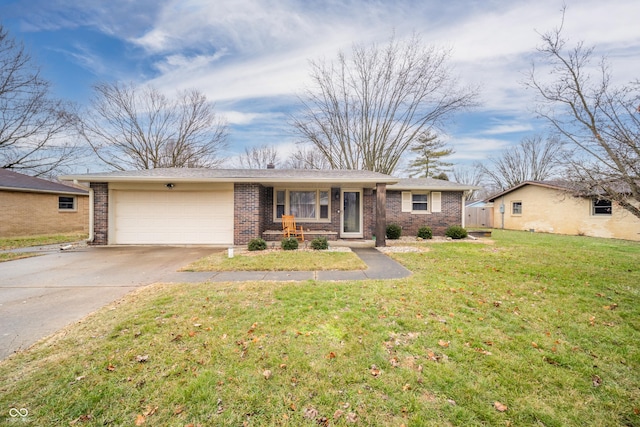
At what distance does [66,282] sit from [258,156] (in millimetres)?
24317

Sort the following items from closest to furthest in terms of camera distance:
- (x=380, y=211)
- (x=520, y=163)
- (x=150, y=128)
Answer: (x=380, y=211)
(x=150, y=128)
(x=520, y=163)

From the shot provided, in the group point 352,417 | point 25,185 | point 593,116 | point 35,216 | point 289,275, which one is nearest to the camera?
point 352,417

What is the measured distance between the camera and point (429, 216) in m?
13.5

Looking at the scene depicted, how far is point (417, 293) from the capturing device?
4.47m

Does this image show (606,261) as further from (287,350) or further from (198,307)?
(198,307)

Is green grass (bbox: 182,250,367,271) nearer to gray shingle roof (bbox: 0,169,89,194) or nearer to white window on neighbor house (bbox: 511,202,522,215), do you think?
gray shingle roof (bbox: 0,169,89,194)

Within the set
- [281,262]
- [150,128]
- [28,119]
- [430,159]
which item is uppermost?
[150,128]

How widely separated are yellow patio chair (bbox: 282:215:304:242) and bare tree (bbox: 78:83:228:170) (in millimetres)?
14144

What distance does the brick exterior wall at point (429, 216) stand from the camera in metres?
13.5

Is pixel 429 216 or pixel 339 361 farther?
pixel 429 216

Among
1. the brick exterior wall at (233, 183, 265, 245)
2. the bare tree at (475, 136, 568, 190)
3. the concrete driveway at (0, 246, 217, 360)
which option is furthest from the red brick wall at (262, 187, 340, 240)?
the bare tree at (475, 136, 568, 190)

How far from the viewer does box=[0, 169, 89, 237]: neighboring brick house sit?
41.0ft

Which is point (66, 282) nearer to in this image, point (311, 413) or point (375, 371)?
point (311, 413)

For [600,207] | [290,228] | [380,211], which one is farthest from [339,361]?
[600,207]
